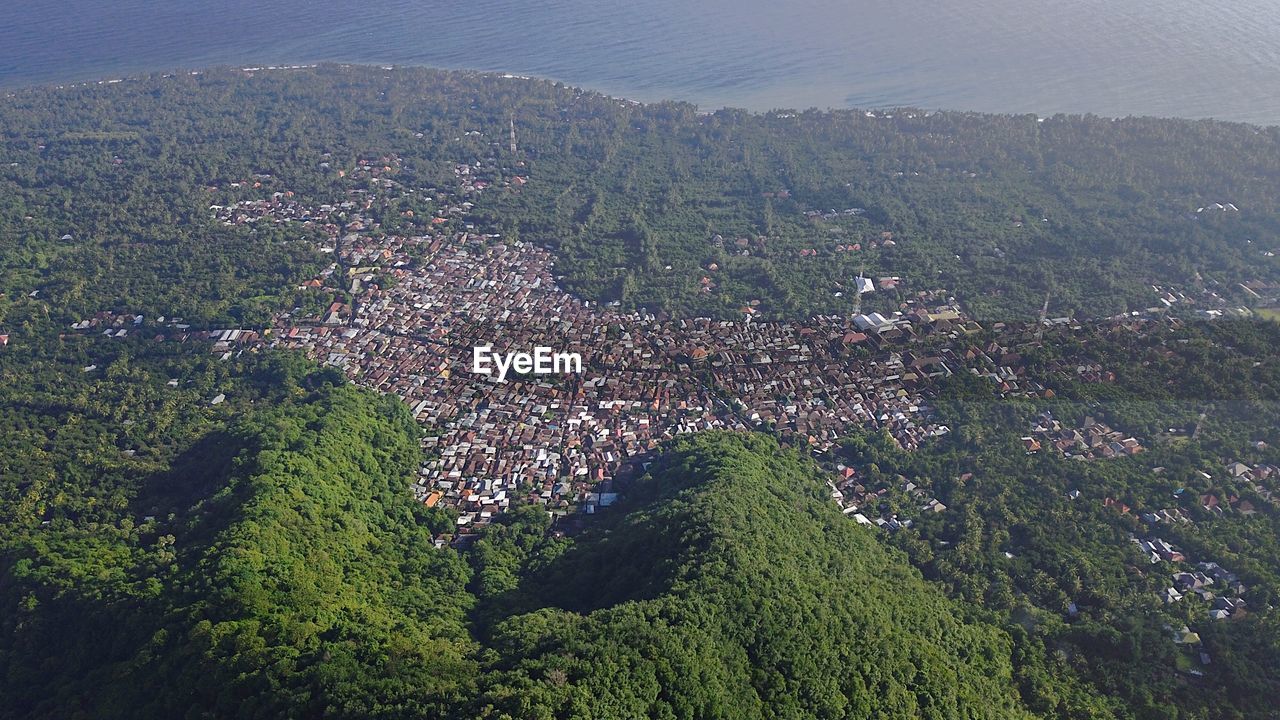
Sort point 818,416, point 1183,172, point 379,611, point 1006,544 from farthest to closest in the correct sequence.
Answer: point 1183,172 → point 818,416 → point 1006,544 → point 379,611

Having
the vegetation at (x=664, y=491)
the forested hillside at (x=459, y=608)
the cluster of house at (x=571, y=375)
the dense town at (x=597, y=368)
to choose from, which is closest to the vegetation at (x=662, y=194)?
the vegetation at (x=664, y=491)

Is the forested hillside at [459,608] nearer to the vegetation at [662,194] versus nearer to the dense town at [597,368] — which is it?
the dense town at [597,368]

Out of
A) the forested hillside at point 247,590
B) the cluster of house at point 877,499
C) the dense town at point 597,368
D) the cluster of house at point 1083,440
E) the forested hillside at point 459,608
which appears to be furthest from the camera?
the cluster of house at point 1083,440

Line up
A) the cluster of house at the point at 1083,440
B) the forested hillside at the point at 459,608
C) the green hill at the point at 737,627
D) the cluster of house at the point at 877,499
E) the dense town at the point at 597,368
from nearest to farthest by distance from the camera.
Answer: the green hill at the point at 737,627 → the forested hillside at the point at 459,608 → the cluster of house at the point at 877,499 → the dense town at the point at 597,368 → the cluster of house at the point at 1083,440

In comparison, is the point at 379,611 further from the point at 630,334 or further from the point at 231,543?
the point at 630,334

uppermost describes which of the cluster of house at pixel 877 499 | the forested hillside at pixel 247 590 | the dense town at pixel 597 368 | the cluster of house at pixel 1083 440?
the forested hillside at pixel 247 590

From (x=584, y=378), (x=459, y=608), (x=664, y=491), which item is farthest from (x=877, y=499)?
(x=459, y=608)

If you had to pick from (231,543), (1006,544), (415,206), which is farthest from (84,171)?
(1006,544)

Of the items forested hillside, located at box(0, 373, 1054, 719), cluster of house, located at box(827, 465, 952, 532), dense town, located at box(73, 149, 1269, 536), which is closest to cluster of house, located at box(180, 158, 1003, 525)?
dense town, located at box(73, 149, 1269, 536)
